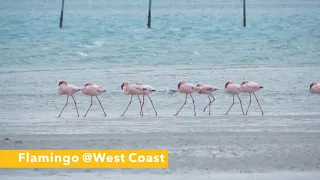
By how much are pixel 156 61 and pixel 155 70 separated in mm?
3649

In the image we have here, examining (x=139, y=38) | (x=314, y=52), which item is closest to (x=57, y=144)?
(x=314, y=52)

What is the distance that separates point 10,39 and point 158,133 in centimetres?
2837

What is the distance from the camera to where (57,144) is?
36.1 ft

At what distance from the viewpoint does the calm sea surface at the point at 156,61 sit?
1692cm

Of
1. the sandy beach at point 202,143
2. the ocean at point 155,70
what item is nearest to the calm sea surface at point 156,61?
the ocean at point 155,70

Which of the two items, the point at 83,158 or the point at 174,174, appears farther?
the point at 83,158

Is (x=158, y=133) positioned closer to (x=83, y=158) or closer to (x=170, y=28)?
(x=83, y=158)

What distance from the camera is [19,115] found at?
1527 centimetres

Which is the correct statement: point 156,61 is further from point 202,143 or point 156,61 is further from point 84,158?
point 84,158

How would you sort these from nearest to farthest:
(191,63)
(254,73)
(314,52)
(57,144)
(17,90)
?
(57,144), (17,90), (254,73), (191,63), (314,52)

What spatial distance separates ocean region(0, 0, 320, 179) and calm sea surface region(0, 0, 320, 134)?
3 cm

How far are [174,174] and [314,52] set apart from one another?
22.9m

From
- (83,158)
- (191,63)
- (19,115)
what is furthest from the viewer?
(191,63)

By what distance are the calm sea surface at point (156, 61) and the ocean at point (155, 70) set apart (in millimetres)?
30
